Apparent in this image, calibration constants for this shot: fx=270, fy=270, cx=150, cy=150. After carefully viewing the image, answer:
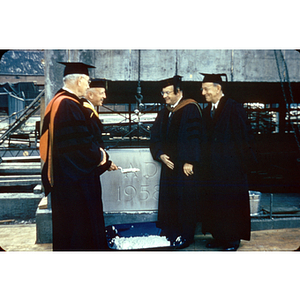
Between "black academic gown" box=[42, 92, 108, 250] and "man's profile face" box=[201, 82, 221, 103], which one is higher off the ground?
"man's profile face" box=[201, 82, 221, 103]

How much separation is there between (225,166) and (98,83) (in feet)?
7.14

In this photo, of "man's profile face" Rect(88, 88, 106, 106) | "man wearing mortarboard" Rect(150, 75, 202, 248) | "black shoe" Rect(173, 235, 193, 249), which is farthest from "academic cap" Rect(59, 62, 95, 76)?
"black shoe" Rect(173, 235, 193, 249)

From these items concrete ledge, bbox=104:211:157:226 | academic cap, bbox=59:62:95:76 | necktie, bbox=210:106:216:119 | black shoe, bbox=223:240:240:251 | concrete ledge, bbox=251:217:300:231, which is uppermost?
academic cap, bbox=59:62:95:76

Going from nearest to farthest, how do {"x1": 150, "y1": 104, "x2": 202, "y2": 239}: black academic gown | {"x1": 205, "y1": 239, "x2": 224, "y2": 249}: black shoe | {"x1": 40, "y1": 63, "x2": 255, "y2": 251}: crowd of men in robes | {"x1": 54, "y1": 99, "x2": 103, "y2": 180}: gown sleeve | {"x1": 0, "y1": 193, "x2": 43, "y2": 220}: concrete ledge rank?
{"x1": 54, "y1": 99, "x2": 103, "y2": 180}: gown sleeve, {"x1": 40, "y1": 63, "x2": 255, "y2": 251}: crowd of men in robes, {"x1": 150, "y1": 104, "x2": 202, "y2": 239}: black academic gown, {"x1": 205, "y1": 239, "x2": 224, "y2": 249}: black shoe, {"x1": 0, "y1": 193, "x2": 43, "y2": 220}: concrete ledge

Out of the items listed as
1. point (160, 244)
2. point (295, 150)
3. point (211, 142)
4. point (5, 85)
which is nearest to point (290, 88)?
point (295, 150)

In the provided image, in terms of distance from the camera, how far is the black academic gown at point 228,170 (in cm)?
385

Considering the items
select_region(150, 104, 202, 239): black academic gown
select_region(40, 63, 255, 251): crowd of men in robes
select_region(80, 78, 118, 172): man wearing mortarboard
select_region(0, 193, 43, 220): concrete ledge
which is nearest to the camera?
select_region(40, 63, 255, 251): crowd of men in robes

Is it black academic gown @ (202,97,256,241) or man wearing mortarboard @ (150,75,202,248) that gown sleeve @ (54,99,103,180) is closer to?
man wearing mortarboard @ (150,75,202,248)

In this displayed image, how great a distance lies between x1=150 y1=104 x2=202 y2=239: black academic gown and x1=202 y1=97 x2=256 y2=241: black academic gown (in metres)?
0.18

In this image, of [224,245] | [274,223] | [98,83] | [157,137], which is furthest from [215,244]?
[98,83]

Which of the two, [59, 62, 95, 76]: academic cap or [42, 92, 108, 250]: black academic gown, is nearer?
[42, 92, 108, 250]: black academic gown

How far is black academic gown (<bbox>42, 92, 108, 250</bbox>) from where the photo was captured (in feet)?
11.5

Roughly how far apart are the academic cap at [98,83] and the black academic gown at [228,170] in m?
1.49

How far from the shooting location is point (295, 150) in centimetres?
426
